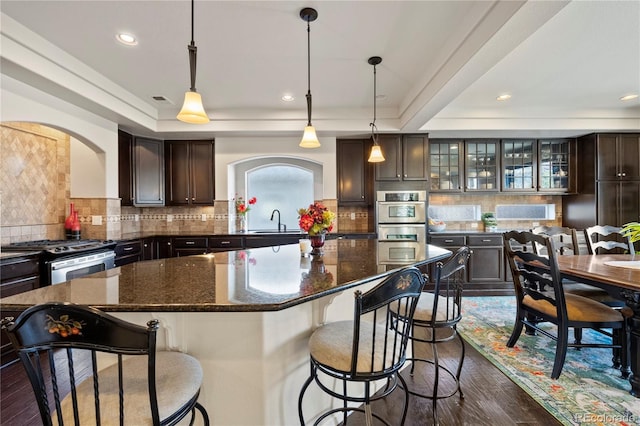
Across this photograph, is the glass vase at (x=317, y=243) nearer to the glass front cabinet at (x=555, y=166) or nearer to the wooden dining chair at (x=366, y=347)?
the wooden dining chair at (x=366, y=347)

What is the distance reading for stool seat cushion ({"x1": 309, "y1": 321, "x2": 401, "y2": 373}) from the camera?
1.27 m

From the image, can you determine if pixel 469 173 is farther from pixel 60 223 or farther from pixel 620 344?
pixel 60 223

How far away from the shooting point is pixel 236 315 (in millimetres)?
1369

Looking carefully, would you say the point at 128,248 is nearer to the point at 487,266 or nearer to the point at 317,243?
the point at 317,243

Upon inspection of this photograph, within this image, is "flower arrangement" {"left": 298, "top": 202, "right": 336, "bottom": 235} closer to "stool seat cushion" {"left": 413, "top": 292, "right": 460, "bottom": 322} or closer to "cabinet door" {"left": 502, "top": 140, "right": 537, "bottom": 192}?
"stool seat cushion" {"left": 413, "top": 292, "right": 460, "bottom": 322}

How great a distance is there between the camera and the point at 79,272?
2.99m

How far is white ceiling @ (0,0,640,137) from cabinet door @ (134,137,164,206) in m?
0.36

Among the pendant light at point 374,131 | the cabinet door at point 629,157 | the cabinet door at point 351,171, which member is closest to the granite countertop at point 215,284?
the pendant light at point 374,131

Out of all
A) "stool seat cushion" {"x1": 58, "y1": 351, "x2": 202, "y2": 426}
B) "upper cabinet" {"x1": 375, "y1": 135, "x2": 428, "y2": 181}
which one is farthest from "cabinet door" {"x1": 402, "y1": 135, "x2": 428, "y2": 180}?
Answer: "stool seat cushion" {"x1": 58, "y1": 351, "x2": 202, "y2": 426}

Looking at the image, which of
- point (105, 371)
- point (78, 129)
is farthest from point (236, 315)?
point (78, 129)

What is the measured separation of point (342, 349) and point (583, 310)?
6.94ft

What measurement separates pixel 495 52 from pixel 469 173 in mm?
2852

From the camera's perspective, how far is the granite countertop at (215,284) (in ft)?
3.61

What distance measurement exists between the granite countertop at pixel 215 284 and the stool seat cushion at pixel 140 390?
0.27 meters
